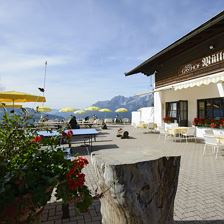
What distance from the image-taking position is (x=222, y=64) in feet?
38.9

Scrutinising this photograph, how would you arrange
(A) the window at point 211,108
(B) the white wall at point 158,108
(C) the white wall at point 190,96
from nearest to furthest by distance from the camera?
1. (A) the window at point 211,108
2. (C) the white wall at point 190,96
3. (B) the white wall at point 158,108

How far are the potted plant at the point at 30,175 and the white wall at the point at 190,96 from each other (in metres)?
11.9

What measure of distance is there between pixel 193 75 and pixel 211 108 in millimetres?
2381

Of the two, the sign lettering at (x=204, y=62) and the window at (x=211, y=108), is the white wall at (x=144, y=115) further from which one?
the window at (x=211, y=108)

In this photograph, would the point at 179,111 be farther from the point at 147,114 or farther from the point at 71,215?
the point at 71,215

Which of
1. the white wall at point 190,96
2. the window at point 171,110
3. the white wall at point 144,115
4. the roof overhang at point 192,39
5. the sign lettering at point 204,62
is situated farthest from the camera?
the white wall at point 144,115

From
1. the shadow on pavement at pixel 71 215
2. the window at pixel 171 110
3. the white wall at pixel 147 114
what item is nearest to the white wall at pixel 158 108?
the window at pixel 171 110

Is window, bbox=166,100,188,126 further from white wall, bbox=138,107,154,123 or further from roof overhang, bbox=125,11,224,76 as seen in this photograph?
white wall, bbox=138,107,154,123

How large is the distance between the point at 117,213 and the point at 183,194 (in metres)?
2.26

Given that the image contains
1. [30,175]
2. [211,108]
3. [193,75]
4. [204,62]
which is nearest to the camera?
[30,175]

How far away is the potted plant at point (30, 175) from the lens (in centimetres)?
234

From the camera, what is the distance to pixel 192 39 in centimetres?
1352

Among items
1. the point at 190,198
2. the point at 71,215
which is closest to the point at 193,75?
the point at 190,198

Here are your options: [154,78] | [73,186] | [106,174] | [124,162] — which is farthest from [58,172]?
[154,78]
